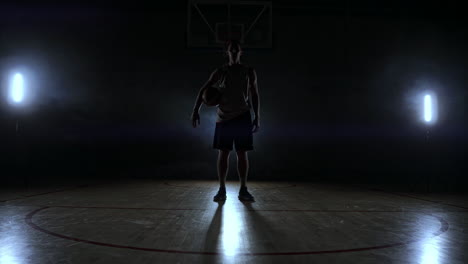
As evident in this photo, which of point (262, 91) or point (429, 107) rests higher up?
point (262, 91)

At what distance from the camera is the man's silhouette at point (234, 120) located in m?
2.74

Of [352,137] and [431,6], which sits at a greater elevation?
[431,6]

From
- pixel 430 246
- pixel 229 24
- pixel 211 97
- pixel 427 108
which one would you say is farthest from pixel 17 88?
pixel 427 108

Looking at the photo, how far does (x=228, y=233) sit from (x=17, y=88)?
565cm

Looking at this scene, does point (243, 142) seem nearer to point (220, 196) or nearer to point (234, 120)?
point (234, 120)

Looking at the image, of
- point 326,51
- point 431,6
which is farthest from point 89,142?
point 431,6

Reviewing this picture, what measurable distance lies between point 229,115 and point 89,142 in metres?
3.82

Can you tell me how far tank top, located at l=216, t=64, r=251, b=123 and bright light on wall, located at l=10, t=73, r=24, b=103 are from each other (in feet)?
14.9

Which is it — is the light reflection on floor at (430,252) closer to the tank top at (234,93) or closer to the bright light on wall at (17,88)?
the tank top at (234,93)

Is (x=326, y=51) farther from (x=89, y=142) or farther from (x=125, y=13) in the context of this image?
(x=89, y=142)

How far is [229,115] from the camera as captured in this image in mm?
2768

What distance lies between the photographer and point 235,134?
8.98 feet

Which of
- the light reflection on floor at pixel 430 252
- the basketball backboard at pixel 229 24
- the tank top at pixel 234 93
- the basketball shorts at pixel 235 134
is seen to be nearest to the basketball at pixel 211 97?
the tank top at pixel 234 93

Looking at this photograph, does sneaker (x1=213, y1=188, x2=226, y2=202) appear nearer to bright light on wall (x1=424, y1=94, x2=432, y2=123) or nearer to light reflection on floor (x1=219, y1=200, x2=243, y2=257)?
light reflection on floor (x1=219, y1=200, x2=243, y2=257)
